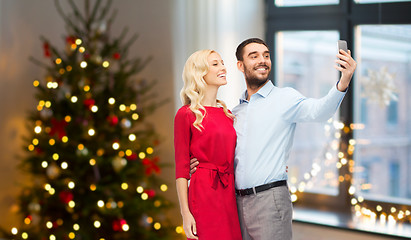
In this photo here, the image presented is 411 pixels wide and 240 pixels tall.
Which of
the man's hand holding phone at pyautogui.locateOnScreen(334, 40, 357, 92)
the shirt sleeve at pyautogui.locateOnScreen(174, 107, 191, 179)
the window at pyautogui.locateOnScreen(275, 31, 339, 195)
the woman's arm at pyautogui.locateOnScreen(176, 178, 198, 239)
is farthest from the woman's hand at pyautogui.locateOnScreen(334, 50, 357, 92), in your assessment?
the window at pyautogui.locateOnScreen(275, 31, 339, 195)

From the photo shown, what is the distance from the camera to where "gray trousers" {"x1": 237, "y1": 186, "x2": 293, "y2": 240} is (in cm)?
202

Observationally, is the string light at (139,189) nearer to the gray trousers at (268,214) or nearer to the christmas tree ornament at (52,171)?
the christmas tree ornament at (52,171)

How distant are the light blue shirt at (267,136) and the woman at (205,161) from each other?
47mm

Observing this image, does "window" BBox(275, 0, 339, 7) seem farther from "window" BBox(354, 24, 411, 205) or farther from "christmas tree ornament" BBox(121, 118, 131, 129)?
"christmas tree ornament" BBox(121, 118, 131, 129)

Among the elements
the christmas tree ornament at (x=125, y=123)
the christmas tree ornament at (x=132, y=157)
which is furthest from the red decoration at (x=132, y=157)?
the christmas tree ornament at (x=125, y=123)

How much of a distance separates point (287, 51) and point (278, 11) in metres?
0.31

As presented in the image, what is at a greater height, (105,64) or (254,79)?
(105,64)

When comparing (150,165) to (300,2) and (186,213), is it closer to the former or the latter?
(300,2)

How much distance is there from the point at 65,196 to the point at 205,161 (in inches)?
72.9

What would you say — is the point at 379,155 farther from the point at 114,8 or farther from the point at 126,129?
the point at 114,8

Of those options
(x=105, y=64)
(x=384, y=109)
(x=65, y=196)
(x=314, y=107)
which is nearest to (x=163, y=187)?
(x=65, y=196)

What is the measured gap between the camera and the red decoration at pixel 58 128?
3.69 meters

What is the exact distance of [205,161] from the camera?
210 centimetres

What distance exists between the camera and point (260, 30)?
4043mm
